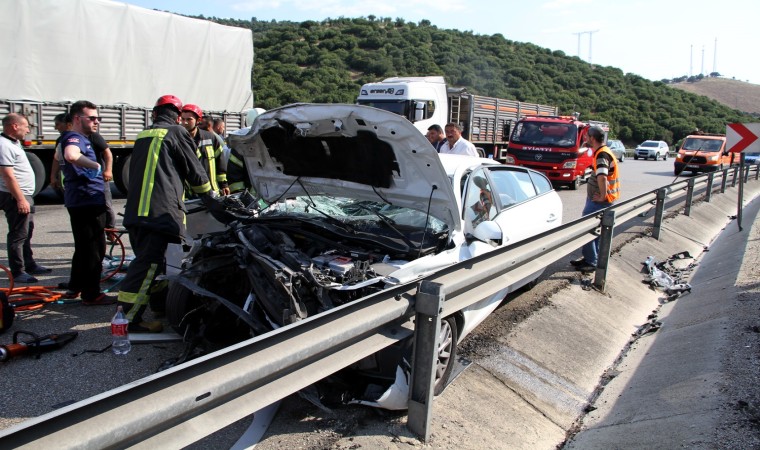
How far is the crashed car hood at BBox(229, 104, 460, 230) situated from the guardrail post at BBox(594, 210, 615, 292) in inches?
116

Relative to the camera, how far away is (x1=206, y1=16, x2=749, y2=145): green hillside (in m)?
46.6

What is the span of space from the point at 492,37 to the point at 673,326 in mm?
79680

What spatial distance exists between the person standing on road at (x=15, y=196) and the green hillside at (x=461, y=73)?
33534mm

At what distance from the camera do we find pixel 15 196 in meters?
5.46

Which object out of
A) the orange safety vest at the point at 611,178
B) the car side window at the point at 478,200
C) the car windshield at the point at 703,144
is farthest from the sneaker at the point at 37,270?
the car windshield at the point at 703,144

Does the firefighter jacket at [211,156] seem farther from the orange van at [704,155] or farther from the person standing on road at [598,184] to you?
the orange van at [704,155]

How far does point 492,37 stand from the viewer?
79.3 m

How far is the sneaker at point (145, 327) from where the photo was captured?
439cm

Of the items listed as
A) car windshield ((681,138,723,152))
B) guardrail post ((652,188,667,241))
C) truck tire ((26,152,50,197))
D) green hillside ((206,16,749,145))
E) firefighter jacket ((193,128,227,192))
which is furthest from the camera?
green hillside ((206,16,749,145))

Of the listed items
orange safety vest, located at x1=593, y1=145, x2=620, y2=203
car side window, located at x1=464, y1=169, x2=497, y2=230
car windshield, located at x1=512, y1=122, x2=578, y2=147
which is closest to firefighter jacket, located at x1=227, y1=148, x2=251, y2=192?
car side window, located at x1=464, y1=169, x2=497, y2=230

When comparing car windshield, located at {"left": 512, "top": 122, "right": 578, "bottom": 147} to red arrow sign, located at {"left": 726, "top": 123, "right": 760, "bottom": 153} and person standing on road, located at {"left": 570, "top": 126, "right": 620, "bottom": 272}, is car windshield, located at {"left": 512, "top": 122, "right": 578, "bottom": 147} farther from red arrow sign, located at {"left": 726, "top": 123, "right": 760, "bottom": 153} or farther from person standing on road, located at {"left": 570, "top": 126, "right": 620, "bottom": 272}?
Answer: person standing on road, located at {"left": 570, "top": 126, "right": 620, "bottom": 272}

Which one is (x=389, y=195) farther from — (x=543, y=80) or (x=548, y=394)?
(x=543, y=80)

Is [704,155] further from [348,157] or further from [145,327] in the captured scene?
[145,327]

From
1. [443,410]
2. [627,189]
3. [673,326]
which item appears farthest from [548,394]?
[627,189]
